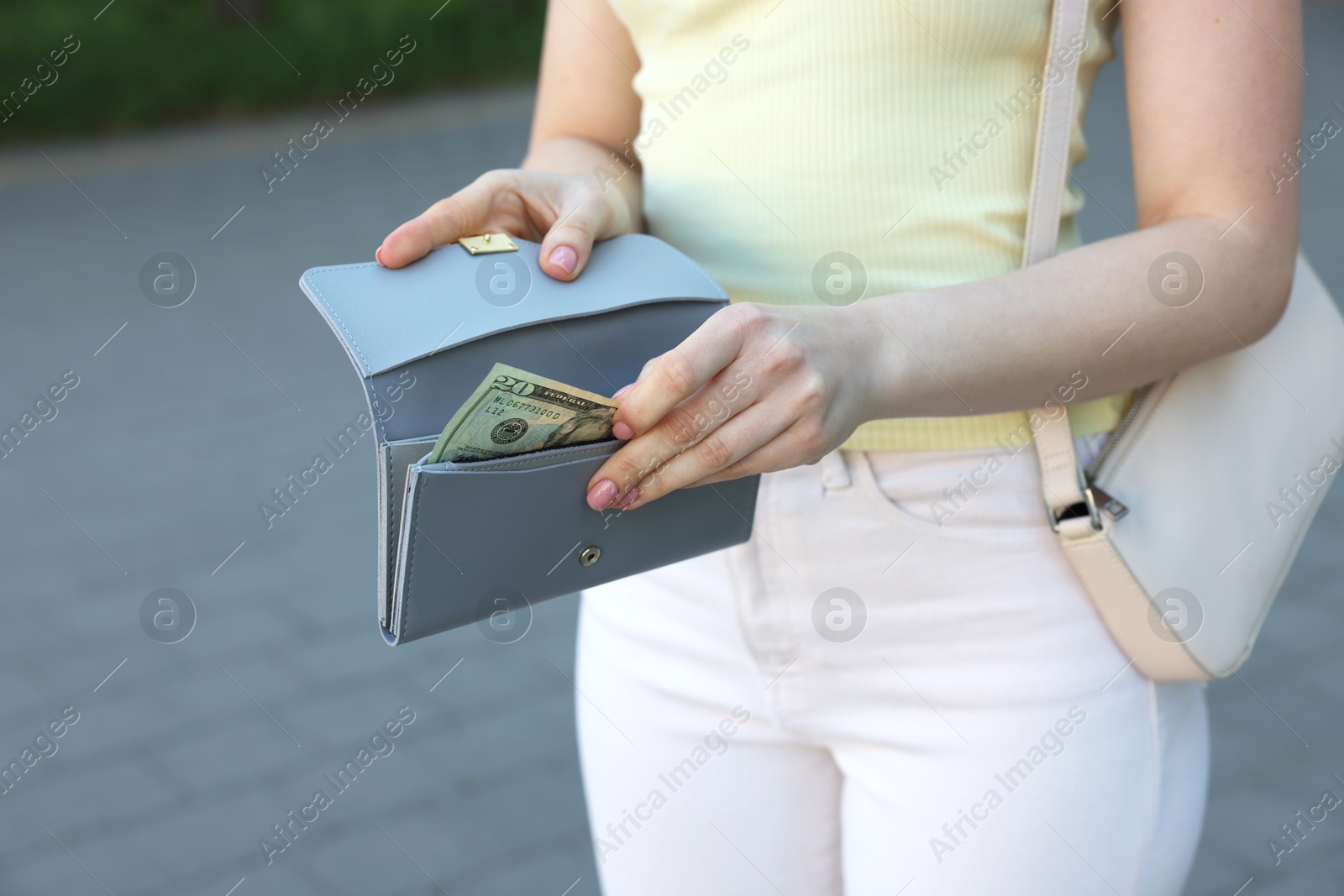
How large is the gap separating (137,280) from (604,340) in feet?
20.6

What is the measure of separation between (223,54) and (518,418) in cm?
1075

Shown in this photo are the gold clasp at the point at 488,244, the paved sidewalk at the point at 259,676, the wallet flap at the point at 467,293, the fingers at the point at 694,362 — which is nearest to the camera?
the fingers at the point at 694,362

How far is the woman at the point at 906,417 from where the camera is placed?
113cm

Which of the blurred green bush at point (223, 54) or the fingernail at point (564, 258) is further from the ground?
the fingernail at point (564, 258)

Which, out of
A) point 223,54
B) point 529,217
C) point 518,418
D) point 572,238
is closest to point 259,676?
point 529,217

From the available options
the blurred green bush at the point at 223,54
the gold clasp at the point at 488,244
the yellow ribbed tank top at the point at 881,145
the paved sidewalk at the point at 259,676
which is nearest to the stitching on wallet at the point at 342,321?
the gold clasp at the point at 488,244

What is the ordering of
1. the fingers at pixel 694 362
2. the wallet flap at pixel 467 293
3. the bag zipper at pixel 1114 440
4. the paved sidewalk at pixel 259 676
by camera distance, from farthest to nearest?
the paved sidewalk at pixel 259 676 → the bag zipper at pixel 1114 440 → the wallet flap at pixel 467 293 → the fingers at pixel 694 362

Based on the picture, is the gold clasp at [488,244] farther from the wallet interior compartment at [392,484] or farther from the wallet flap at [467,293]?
the wallet interior compartment at [392,484]

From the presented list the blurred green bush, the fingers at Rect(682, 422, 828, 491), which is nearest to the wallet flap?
the fingers at Rect(682, 422, 828, 491)

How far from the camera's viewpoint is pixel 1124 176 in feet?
26.6

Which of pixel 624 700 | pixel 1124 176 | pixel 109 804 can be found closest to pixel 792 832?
pixel 624 700

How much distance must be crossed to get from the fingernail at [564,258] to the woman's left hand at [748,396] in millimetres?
219

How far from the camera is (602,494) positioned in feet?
3.61

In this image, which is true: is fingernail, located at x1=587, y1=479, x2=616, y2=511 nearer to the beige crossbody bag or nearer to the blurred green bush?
the beige crossbody bag
